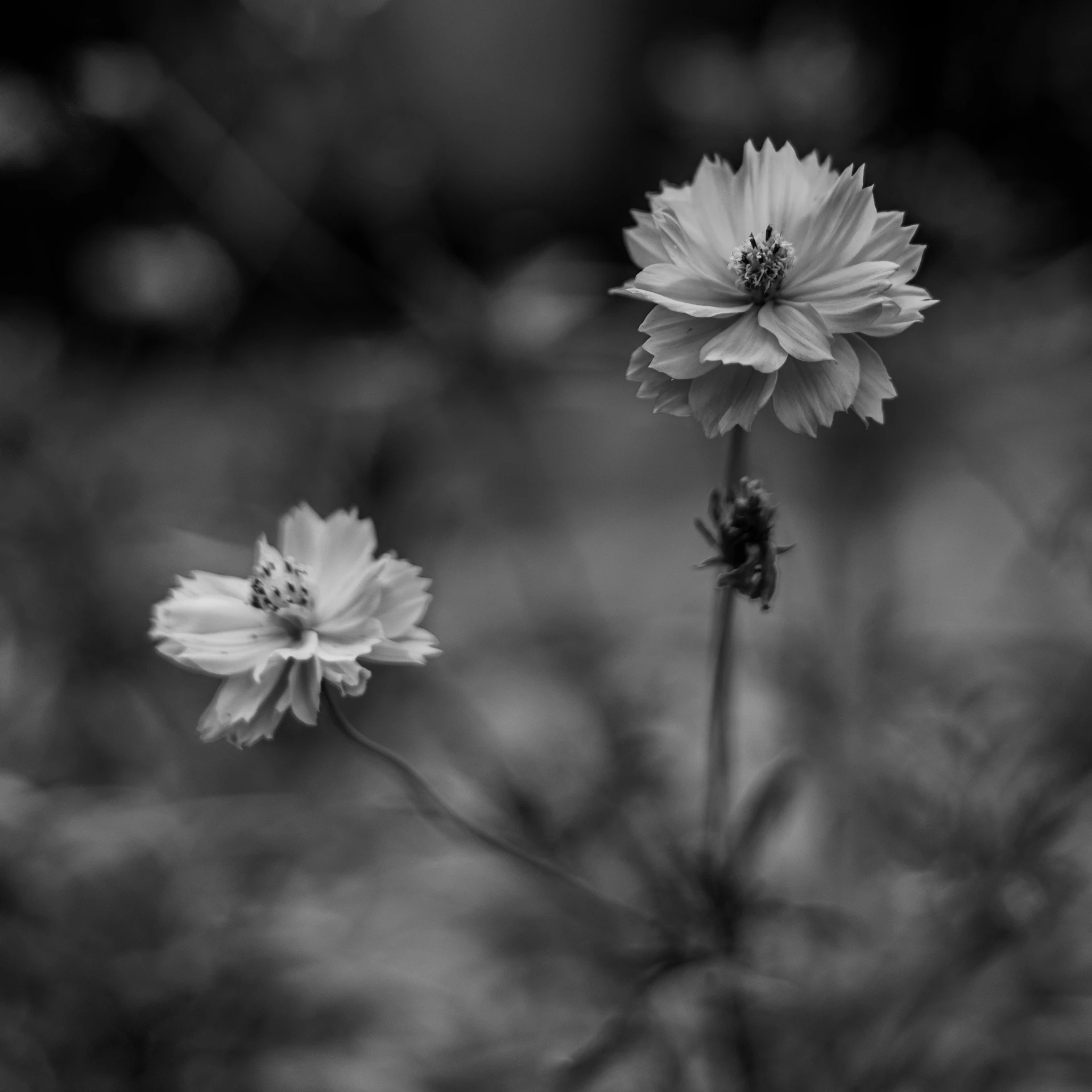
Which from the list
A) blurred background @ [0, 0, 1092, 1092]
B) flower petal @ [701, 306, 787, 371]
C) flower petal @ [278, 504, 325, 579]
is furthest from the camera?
blurred background @ [0, 0, 1092, 1092]

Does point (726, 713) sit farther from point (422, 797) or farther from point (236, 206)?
point (236, 206)

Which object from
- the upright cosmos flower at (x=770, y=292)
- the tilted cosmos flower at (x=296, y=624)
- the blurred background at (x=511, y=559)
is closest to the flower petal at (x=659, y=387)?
the upright cosmos flower at (x=770, y=292)

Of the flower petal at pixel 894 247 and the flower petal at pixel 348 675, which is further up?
the flower petal at pixel 894 247

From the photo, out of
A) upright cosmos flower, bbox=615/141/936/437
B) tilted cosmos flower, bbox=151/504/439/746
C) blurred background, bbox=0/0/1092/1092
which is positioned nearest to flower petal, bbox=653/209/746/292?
upright cosmos flower, bbox=615/141/936/437

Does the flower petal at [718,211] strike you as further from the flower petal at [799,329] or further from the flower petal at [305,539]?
the flower petal at [305,539]

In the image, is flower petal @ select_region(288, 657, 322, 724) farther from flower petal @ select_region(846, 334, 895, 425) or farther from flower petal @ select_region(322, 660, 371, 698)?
flower petal @ select_region(846, 334, 895, 425)

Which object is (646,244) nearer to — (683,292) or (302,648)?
(683,292)

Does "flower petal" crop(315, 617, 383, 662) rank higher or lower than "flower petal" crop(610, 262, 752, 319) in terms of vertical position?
lower
